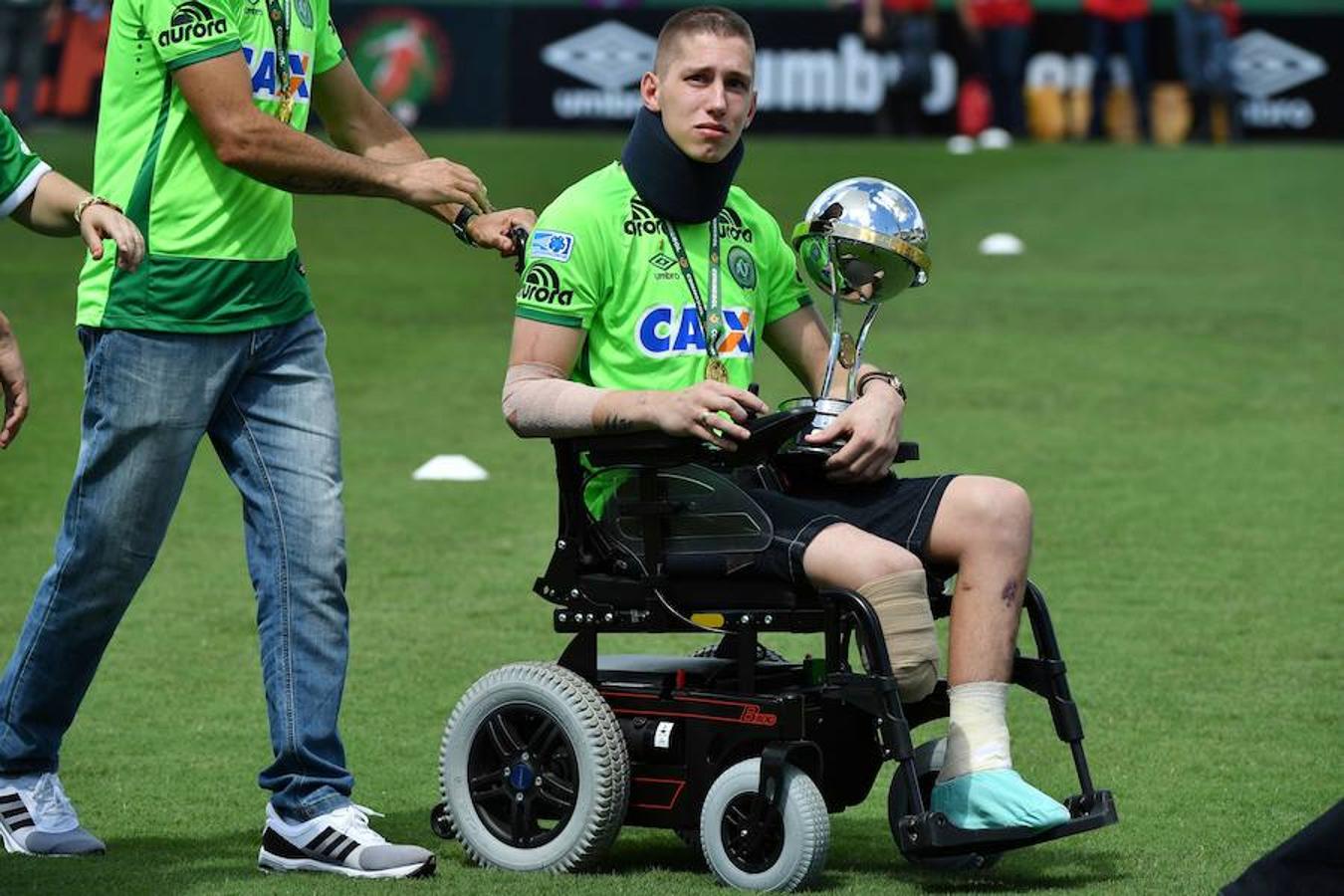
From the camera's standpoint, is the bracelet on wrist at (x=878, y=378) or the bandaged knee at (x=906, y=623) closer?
the bandaged knee at (x=906, y=623)

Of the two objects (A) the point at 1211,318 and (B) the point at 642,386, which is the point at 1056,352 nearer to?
(A) the point at 1211,318

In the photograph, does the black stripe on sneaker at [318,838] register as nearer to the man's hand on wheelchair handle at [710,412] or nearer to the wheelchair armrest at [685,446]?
the wheelchair armrest at [685,446]

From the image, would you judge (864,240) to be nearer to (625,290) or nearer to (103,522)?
(625,290)

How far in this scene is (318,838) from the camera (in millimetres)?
5242

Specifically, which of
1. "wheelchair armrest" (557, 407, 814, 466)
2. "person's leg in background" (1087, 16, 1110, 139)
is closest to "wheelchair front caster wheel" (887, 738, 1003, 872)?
"wheelchair armrest" (557, 407, 814, 466)

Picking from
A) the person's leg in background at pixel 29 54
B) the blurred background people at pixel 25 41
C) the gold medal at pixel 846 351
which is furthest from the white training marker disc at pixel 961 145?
the gold medal at pixel 846 351

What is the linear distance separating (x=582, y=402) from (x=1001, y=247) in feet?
46.0

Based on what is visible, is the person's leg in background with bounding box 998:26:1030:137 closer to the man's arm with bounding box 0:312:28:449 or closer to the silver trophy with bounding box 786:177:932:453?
the silver trophy with bounding box 786:177:932:453

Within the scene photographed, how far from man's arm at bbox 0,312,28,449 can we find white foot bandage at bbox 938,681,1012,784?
6.24 feet

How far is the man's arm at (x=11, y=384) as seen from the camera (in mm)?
4859

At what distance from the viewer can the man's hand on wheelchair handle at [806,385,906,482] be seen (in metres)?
5.09

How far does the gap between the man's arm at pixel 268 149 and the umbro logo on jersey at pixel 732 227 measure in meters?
0.60


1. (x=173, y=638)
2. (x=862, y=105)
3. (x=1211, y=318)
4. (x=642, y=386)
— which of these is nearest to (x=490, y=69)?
(x=862, y=105)

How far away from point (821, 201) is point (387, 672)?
2712 mm
